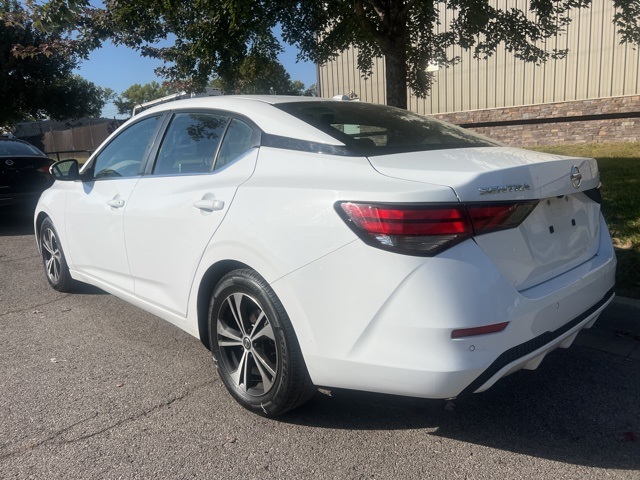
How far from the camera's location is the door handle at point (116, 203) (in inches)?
154

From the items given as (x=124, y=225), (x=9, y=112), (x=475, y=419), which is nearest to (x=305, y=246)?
(x=475, y=419)

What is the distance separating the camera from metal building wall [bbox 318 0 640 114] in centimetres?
1471

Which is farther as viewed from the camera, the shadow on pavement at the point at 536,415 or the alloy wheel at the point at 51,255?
the alloy wheel at the point at 51,255

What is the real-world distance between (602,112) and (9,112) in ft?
78.2

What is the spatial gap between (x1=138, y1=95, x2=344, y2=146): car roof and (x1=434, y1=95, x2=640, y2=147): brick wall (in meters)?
13.5

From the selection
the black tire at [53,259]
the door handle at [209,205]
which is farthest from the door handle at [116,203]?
the black tire at [53,259]

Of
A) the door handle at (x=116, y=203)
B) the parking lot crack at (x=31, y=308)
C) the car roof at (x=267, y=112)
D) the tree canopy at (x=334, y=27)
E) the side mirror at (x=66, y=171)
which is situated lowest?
the parking lot crack at (x=31, y=308)

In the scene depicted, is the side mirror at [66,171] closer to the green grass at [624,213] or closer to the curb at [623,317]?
the curb at [623,317]

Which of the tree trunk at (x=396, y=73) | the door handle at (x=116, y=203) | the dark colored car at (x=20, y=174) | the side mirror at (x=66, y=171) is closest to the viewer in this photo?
the door handle at (x=116, y=203)

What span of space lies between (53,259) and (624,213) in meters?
5.64

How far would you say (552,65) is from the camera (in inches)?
618

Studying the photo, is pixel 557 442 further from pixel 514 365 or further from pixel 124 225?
pixel 124 225

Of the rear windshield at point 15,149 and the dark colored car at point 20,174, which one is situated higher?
the rear windshield at point 15,149

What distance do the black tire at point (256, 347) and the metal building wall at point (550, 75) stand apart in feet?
42.2
